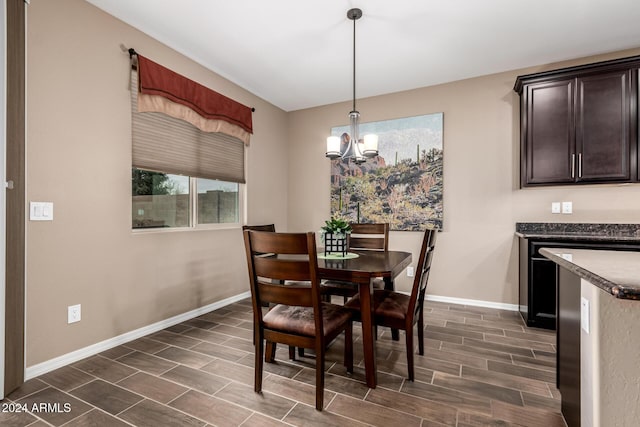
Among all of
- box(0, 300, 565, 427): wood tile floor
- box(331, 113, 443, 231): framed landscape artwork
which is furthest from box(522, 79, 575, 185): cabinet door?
box(0, 300, 565, 427): wood tile floor

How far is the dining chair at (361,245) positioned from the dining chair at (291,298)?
2.47ft

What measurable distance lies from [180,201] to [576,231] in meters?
4.16

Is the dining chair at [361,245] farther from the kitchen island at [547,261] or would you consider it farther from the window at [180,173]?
the window at [180,173]

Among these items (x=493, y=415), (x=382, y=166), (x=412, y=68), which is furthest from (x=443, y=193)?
(x=493, y=415)

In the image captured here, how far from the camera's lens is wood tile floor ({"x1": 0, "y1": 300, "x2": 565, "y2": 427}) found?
1632 millimetres

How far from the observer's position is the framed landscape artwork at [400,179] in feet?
12.6

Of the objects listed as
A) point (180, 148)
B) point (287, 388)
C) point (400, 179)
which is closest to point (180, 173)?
point (180, 148)

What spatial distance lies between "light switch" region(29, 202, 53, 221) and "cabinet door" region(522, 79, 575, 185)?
167 inches

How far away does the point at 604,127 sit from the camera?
2.91 metres

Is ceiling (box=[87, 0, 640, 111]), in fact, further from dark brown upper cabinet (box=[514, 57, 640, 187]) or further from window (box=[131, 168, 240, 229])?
window (box=[131, 168, 240, 229])

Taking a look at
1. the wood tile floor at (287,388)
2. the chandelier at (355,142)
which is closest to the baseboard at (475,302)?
the wood tile floor at (287,388)

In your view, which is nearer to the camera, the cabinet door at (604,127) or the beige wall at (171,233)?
the beige wall at (171,233)

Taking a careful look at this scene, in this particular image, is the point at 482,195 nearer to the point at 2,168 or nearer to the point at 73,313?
the point at 73,313

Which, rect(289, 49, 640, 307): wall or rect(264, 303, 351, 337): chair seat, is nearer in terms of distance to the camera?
rect(264, 303, 351, 337): chair seat
